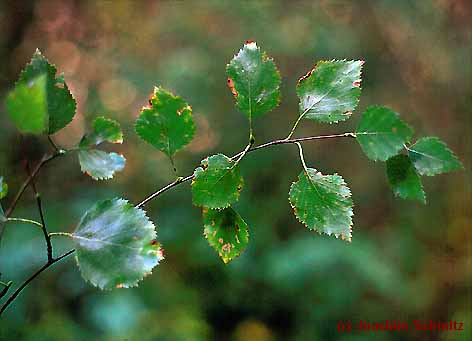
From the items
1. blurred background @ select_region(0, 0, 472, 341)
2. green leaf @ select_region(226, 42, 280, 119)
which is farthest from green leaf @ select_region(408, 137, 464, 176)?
blurred background @ select_region(0, 0, 472, 341)

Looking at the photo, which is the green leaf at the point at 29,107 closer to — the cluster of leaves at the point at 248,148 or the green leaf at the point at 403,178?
the cluster of leaves at the point at 248,148

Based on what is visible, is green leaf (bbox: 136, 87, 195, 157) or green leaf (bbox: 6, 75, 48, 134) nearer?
green leaf (bbox: 6, 75, 48, 134)

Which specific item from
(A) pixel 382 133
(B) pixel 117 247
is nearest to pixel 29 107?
(B) pixel 117 247

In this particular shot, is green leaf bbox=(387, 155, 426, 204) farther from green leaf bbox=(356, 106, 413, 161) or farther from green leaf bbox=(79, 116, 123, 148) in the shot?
green leaf bbox=(79, 116, 123, 148)

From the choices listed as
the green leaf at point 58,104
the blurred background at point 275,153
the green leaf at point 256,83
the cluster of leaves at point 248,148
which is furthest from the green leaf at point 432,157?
the blurred background at point 275,153

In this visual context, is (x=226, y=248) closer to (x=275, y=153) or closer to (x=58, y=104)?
(x=58, y=104)

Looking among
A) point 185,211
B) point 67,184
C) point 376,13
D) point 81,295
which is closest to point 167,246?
point 185,211
